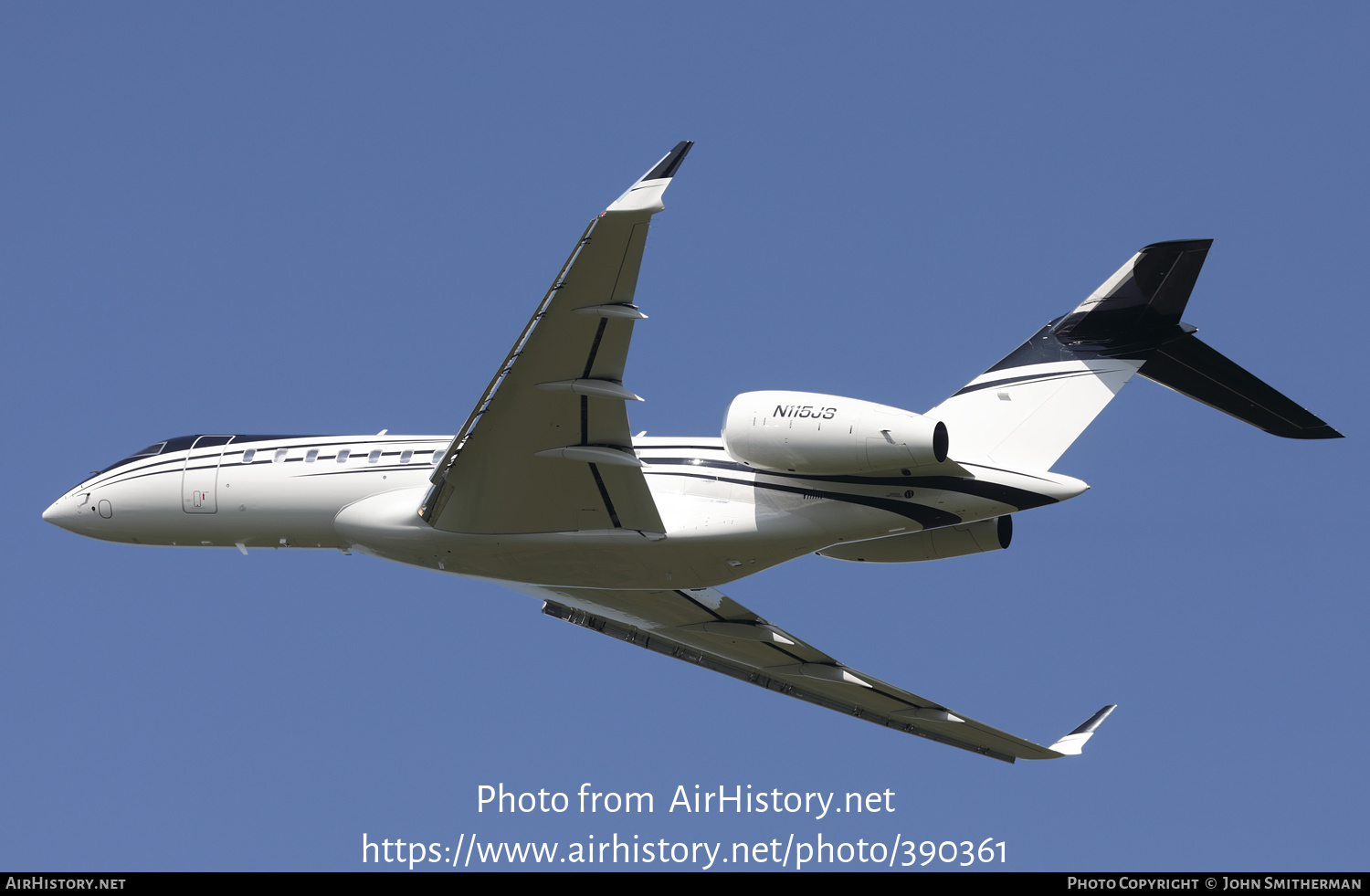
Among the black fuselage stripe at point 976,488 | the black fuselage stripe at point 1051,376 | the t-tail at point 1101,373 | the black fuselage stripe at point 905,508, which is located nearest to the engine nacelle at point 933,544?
the black fuselage stripe at point 905,508

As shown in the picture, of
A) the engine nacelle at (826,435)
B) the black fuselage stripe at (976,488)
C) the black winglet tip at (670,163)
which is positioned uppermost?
the black winglet tip at (670,163)

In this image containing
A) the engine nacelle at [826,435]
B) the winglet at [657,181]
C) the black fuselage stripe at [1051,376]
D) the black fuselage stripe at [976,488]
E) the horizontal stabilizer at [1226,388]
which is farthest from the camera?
the black fuselage stripe at [1051,376]

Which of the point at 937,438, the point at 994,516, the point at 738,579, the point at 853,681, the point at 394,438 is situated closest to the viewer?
the point at 937,438

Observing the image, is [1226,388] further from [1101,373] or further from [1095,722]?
[1095,722]

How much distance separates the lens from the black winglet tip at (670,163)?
50.5ft

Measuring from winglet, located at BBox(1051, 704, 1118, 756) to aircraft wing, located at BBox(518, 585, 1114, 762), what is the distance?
16 millimetres

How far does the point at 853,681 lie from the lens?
82.8 feet

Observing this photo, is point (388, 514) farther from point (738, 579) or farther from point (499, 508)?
point (738, 579)

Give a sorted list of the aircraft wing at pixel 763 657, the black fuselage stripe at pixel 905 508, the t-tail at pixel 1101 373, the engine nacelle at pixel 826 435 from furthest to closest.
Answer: the aircraft wing at pixel 763 657 < the t-tail at pixel 1101 373 < the black fuselage stripe at pixel 905 508 < the engine nacelle at pixel 826 435

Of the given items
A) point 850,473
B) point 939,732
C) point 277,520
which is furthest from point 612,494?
point 939,732

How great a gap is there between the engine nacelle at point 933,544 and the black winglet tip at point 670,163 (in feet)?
20.5

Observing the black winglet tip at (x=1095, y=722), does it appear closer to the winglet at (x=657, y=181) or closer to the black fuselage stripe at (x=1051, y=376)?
the black fuselage stripe at (x=1051, y=376)

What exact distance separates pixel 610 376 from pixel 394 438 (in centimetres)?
628

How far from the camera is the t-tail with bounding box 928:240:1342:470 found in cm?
1905
